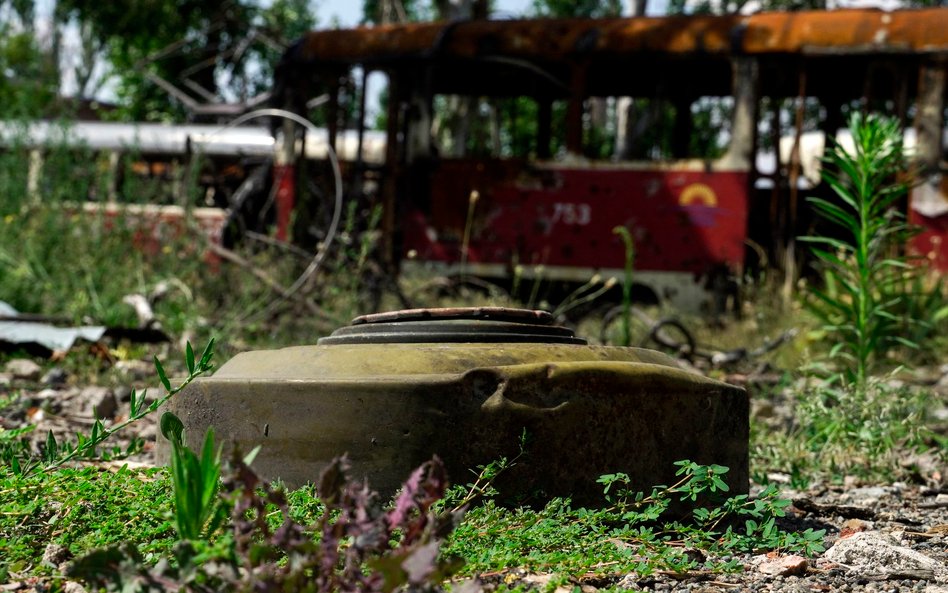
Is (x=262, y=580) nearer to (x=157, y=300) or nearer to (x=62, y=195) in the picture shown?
(x=157, y=300)

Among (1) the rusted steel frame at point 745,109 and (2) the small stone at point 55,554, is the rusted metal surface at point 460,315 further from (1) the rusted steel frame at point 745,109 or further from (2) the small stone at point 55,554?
(1) the rusted steel frame at point 745,109

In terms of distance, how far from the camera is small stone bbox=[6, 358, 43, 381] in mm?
5516

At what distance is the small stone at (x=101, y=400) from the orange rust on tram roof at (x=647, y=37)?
17.0 feet

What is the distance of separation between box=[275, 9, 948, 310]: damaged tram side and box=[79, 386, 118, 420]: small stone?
3768 millimetres


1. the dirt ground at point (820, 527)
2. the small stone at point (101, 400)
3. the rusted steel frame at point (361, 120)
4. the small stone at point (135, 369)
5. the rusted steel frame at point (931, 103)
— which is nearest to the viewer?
the dirt ground at point (820, 527)

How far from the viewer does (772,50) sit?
345 inches

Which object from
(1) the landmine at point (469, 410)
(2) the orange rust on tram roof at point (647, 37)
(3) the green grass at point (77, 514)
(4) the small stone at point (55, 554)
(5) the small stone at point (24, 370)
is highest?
(2) the orange rust on tram roof at point (647, 37)

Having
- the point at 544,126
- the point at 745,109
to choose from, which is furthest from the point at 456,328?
the point at 544,126

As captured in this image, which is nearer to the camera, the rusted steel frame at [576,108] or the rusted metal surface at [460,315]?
the rusted metal surface at [460,315]

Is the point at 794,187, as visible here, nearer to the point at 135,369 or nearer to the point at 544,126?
the point at 544,126

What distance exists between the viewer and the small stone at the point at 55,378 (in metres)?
5.45

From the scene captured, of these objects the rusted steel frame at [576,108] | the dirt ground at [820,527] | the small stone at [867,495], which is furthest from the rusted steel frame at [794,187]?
the small stone at [867,495]

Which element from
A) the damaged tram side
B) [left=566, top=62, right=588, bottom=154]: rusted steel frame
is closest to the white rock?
the damaged tram side

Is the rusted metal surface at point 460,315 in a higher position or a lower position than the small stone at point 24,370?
higher
